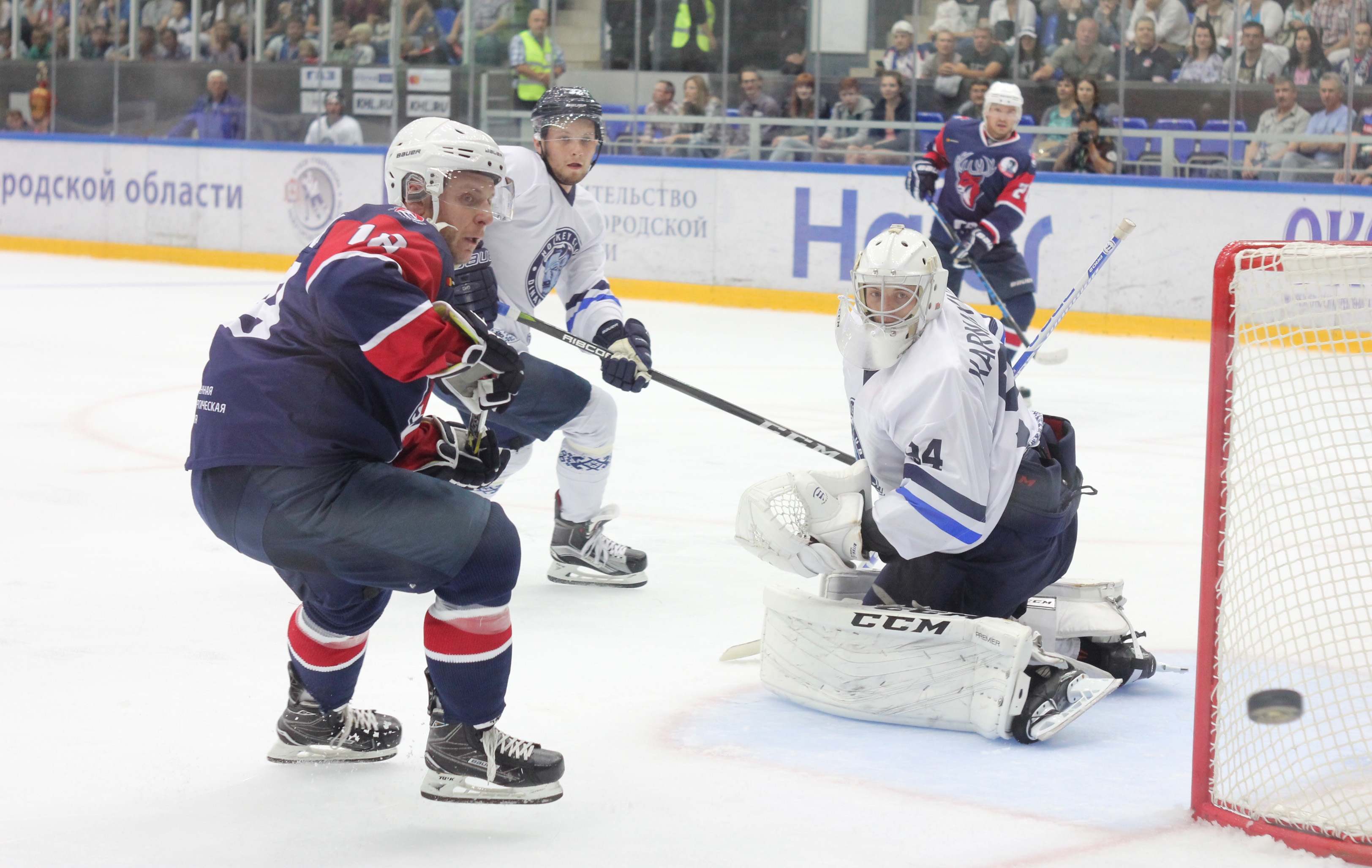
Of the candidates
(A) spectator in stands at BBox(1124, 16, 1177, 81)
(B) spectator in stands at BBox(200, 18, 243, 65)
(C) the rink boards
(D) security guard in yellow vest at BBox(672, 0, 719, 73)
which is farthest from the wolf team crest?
(B) spectator in stands at BBox(200, 18, 243, 65)

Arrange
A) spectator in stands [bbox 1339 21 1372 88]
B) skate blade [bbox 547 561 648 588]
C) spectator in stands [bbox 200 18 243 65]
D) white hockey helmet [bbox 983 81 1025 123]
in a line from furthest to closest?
spectator in stands [bbox 200 18 243 65] < spectator in stands [bbox 1339 21 1372 88] < white hockey helmet [bbox 983 81 1025 123] < skate blade [bbox 547 561 648 588]

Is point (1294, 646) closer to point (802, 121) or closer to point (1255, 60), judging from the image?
point (1255, 60)

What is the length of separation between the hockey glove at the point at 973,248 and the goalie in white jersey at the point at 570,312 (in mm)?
3392

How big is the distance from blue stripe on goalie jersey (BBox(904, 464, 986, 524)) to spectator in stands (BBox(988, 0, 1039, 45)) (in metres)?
7.41

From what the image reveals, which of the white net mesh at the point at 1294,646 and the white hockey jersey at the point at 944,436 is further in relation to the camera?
the white hockey jersey at the point at 944,436

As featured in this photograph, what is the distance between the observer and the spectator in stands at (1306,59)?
334 inches

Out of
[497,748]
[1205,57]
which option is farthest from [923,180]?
[497,748]

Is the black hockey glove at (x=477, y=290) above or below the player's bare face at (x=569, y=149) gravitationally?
below

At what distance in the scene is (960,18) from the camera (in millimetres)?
9664

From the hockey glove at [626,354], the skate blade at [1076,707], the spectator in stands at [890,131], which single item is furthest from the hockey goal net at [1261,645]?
the spectator in stands at [890,131]

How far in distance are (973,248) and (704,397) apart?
3.48m

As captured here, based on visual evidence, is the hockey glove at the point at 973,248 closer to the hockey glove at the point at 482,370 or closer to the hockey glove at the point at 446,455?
the hockey glove at the point at 446,455

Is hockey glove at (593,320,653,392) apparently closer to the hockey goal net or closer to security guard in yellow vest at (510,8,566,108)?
the hockey goal net

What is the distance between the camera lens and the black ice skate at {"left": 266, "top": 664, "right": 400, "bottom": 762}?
8.44 ft
